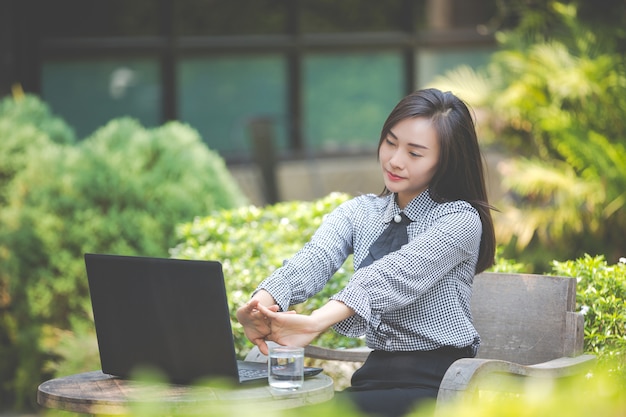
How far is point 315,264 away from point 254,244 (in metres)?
1.79

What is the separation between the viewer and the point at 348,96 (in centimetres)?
1052

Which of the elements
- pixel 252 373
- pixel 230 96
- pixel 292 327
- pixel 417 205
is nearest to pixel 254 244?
pixel 417 205

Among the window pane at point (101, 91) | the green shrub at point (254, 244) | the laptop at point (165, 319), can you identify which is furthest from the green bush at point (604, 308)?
the window pane at point (101, 91)

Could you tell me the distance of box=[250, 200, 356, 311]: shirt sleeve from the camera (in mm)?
3410

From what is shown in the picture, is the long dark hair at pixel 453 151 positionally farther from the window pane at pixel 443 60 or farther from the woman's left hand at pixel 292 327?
the window pane at pixel 443 60

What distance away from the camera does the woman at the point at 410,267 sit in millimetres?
3287

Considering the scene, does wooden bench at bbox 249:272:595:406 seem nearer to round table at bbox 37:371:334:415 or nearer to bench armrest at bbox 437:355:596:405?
bench armrest at bbox 437:355:596:405

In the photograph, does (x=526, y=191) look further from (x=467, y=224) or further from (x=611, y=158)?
(x=467, y=224)

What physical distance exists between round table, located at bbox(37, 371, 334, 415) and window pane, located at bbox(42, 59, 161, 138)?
5838mm

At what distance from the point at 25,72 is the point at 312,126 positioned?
111 inches

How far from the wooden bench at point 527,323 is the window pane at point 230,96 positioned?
549 centimetres

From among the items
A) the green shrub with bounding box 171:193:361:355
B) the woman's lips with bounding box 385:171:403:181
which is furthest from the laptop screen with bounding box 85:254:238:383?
the green shrub with bounding box 171:193:361:355

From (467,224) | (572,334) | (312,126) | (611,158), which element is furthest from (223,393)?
(312,126)

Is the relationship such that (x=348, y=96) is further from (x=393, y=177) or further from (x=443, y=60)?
(x=393, y=177)
